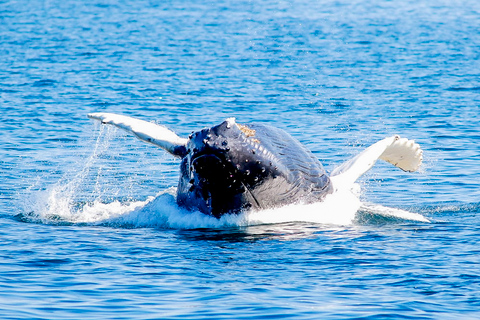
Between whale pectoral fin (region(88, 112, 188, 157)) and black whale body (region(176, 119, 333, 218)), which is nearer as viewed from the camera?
black whale body (region(176, 119, 333, 218))

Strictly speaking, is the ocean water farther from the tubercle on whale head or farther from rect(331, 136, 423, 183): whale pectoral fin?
rect(331, 136, 423, 183): whale pectoral fin

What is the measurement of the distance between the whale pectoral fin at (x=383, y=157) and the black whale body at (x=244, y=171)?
3.35ft

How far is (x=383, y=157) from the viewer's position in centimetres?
2105

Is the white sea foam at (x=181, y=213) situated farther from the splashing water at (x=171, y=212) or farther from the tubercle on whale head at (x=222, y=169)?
the tubercle on whale head at (x=222, y=169)

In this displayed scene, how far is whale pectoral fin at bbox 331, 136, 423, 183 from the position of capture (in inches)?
784

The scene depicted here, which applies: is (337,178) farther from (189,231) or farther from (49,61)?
(49,61)

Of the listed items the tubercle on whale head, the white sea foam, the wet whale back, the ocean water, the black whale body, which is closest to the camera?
the ocean water

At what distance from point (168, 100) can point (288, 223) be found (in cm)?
1920

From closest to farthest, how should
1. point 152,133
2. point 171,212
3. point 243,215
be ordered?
point 243,215 < point 171,212 < point 152,133

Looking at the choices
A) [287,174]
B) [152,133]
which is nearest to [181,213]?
[152,133]

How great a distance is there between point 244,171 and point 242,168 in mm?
91

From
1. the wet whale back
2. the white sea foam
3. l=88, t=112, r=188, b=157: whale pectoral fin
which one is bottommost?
the white sea foam

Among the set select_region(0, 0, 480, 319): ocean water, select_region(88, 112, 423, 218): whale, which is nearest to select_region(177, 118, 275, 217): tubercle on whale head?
select_region(88, 112, 423, 218): whale

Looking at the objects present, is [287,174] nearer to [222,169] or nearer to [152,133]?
[222,169]
